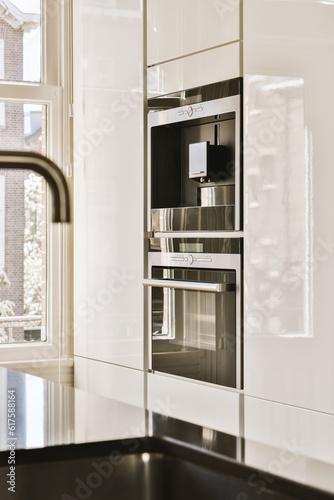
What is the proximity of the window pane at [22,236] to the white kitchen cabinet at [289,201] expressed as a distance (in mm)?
1309

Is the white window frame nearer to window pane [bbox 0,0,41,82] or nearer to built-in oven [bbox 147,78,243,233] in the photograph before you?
window pane [bbox 0,0,41,82]

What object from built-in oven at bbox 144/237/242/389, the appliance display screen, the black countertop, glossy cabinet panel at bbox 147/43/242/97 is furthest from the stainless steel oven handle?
the black countertop

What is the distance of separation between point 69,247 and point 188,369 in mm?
977

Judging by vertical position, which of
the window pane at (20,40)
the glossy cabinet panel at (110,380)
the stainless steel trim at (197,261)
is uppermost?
the window pane at (20,40)

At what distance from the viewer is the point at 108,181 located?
283 cm

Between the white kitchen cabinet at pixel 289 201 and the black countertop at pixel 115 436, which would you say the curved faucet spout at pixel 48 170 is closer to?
the black countertop at pixel 115 436

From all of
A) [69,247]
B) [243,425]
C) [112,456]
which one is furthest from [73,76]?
[112,456]

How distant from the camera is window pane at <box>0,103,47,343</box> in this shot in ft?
10.3

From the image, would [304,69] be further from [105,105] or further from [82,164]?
[82,164]

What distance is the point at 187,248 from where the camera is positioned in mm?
2445

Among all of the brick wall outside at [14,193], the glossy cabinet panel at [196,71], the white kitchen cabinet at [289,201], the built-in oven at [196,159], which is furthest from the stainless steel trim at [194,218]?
the brick wall outside at [14,193]

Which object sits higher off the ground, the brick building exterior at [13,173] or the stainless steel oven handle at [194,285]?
the brick building exterior at [13,173]

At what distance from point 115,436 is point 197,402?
1.62 meters

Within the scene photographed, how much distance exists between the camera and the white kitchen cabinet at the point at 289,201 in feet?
6.23
